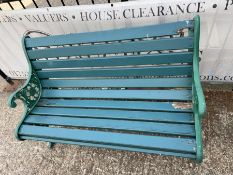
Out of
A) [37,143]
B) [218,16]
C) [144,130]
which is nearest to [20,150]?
[37,143]

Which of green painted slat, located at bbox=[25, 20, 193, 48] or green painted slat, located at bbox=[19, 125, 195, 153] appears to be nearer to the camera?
green painted slat, located at bbox=[19, 125, 195, 153]

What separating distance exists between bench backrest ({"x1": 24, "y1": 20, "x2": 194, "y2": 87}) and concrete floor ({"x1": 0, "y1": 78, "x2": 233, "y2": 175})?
0.73 meters

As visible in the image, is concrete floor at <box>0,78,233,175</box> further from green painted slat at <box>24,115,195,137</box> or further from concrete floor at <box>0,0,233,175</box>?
green painted slat at <box>24,115,195,137</box>

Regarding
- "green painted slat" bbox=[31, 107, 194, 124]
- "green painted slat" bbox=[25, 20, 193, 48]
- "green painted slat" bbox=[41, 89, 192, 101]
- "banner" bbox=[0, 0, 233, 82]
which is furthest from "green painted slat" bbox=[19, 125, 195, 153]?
"banner" bbox=[0, 0, 233, 82]

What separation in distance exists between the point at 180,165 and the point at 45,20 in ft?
6.45

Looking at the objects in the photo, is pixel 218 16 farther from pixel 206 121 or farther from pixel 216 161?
pixel 216 161

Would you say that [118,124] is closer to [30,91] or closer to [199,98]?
[199,98]

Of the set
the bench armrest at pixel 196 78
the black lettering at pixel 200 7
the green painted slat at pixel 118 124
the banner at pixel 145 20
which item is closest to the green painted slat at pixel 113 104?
the green painted slat at pixel 118 124

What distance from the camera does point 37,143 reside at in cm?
330

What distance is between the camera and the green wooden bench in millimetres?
2311

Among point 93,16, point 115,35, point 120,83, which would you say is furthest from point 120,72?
point 93,16

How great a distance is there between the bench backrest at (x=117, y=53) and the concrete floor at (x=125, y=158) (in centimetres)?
73

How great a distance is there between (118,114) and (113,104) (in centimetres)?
14

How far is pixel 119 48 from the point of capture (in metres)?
2.53
